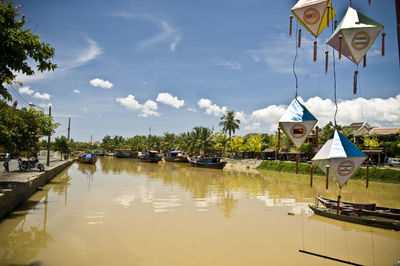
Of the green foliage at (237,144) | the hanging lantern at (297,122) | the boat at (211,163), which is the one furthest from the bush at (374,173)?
the hanging lantern at (297,122)

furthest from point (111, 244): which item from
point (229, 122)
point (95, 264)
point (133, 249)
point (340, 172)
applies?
point (229, 122)

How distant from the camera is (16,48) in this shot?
9195 mm

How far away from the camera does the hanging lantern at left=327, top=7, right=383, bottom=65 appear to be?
23.2 feet

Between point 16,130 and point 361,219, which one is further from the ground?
point 16,130

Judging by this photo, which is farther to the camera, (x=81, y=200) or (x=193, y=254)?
(x=81, y=200)

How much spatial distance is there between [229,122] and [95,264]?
51.1 metres

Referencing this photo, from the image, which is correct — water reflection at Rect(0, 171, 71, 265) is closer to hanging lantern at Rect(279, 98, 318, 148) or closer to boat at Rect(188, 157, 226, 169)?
hanging lantern at Rect(279, 98, 318, 148)

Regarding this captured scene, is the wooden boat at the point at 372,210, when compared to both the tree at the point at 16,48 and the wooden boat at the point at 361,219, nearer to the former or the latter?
the wooden boat at the point at 361,219

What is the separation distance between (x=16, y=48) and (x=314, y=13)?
9.96 meters

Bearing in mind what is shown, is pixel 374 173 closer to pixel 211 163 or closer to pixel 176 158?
pixel 211 163

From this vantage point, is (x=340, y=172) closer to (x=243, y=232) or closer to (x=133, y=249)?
(x=243, y=232)

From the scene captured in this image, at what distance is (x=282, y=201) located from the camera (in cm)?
1758

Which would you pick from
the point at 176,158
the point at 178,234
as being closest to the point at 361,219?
the point at 178,234

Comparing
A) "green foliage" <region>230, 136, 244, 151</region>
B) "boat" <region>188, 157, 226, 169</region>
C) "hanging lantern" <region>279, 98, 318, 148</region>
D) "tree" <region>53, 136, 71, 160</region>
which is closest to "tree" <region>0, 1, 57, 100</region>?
"hanging lantern" <region>279, 98, 318, 148</region>
